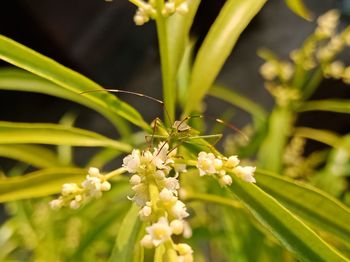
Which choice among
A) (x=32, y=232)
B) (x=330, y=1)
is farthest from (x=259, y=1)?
(x=330, y=1)

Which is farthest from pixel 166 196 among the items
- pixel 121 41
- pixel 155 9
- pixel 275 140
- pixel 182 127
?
pixel 121 41

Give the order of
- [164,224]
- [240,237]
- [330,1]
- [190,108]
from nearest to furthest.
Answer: [164,224]
[190,108]
[240,237]
[330,1]

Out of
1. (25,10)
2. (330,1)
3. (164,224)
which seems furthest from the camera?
(25,10)

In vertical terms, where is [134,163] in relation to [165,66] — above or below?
below

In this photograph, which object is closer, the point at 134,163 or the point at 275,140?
the point at 134,163

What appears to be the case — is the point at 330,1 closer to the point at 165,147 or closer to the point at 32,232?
the point at 32,232

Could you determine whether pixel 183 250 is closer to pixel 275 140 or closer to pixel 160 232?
pixel 160 232
